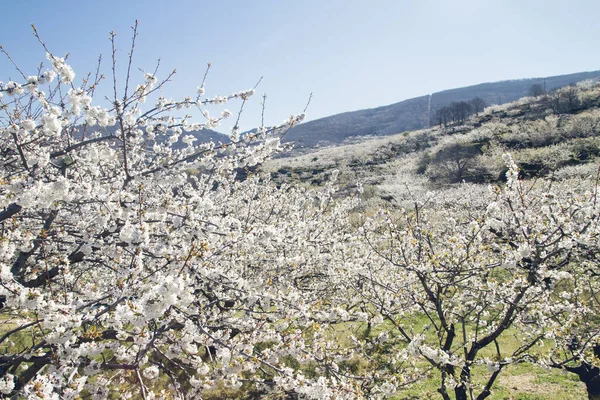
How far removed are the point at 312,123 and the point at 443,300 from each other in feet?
646

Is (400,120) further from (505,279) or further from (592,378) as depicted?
(505,279)

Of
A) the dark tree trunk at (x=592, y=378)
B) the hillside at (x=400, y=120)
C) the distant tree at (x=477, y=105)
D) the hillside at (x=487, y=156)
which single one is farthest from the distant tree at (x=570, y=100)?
the hillside at (x=400, y=120)

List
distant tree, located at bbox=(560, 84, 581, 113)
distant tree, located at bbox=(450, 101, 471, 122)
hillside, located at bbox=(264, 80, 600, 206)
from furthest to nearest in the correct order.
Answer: distant tree, located at bbox=(450, 101, 471, 122) → distant tree, located at bbox=(560, 84, 581, 113) → hillside, located at bbox=(264, 80, 600, 206)

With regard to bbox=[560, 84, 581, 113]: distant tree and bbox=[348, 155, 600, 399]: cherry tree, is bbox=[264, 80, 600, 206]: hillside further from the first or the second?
bbox=[348, 155, 600, 399]: cherry tree

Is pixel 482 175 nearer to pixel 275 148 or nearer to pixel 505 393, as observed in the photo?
pixel 505 393

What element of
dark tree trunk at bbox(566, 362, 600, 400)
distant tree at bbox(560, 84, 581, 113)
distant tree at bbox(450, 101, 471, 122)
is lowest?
dark tree trunk at bbox(566, 362, 600, 400)

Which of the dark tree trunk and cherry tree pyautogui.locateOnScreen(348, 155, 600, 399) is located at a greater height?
cherry tree pyautogui.locateOnScreen(348, 155, 600, 399)

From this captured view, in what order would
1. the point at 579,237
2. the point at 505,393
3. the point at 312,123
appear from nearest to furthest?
the point at 579,237 → the point at 505,393 → the point at 312,123

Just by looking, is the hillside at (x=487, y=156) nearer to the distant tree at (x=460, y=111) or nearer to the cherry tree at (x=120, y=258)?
the distant tree at (x=460, y=111)

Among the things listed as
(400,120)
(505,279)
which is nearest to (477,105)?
(400,120)

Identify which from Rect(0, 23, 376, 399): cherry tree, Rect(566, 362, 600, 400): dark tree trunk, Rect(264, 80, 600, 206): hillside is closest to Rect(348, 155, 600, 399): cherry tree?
Rect(566, 362, 600, 400): dark tree trunk

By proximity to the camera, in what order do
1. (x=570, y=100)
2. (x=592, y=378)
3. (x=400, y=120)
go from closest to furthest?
(x=592, y=378)
(x=570, y=100)
(x=400, y=120)

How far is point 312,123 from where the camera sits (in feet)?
650

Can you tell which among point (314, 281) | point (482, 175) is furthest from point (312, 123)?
point (314, 281)
